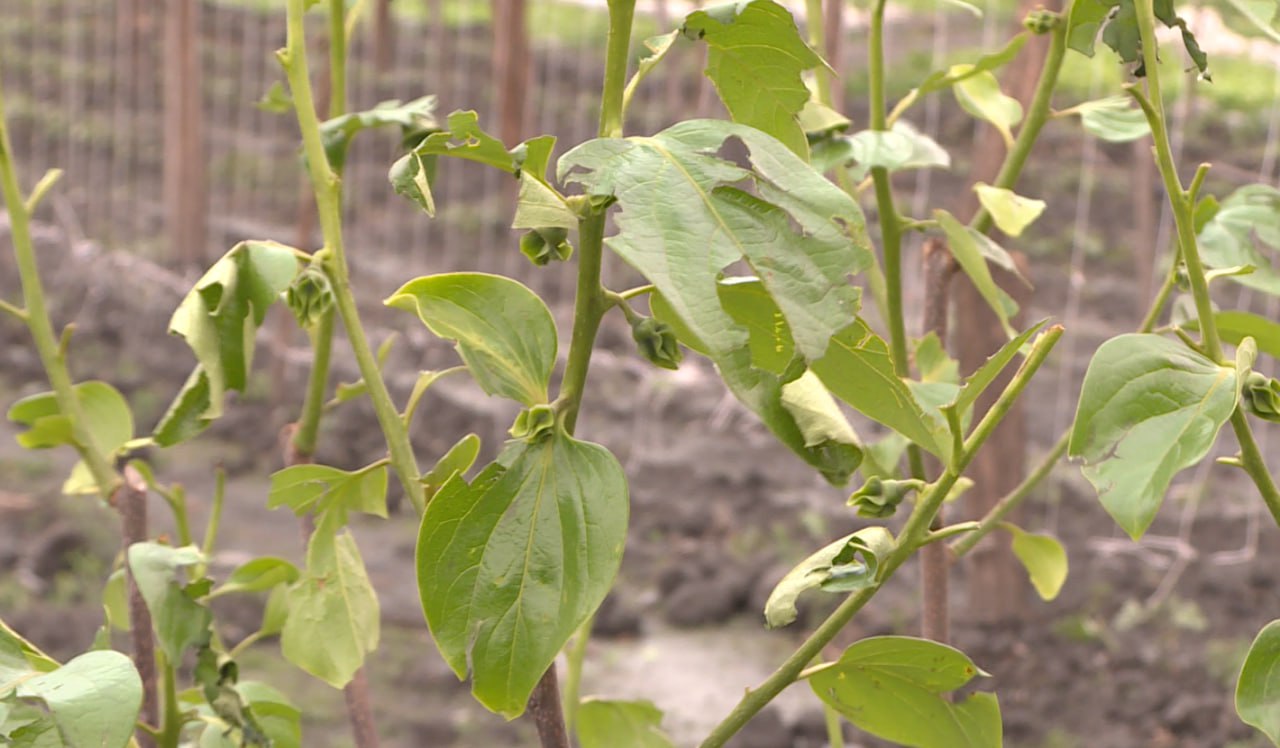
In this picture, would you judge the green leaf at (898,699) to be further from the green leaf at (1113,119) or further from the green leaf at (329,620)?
the green leaf at (1113,119)

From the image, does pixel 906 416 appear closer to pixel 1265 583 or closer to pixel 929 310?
pixel 929 310

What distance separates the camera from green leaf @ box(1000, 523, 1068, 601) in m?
1.10

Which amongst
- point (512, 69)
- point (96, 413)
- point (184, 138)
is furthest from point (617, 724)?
point (184, 138)

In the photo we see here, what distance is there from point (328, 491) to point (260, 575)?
0.10 m

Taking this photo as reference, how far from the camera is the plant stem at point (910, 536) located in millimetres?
619

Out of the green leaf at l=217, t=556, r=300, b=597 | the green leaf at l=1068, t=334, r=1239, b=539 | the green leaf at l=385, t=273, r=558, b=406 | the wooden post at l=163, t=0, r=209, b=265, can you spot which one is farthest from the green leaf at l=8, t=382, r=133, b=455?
the wooden post at l=163, t=0, r=209, b=265

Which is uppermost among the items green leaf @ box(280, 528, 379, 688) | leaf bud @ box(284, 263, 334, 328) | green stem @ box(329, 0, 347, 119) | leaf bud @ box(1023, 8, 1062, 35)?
leaf bud @ box(1023, 8, 1062, 35)

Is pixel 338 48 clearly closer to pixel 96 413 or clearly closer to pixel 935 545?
pixel 96 413

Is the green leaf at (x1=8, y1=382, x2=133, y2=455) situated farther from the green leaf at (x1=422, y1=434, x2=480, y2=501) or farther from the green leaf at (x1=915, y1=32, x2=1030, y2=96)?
the green leaf at (x1=915, y1=32, x2=1030, y2=96)

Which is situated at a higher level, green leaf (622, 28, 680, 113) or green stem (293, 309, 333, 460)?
green leaf (622, 28, 680, 113)

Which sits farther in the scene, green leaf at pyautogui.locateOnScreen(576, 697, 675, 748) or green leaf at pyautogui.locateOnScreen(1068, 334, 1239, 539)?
green leaf at pyautogui.locateOnScreen(576, 697, 675, 748)

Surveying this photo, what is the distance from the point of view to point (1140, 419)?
0.63m

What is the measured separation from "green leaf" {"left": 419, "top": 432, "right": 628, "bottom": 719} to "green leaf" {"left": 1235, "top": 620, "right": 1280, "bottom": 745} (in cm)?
32

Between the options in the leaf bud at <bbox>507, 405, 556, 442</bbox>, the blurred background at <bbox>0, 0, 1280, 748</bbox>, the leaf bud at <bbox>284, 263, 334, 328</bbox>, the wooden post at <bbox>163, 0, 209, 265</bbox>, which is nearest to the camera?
the leaf bud at <bbox>507, 405, 556, 442</bbox>
